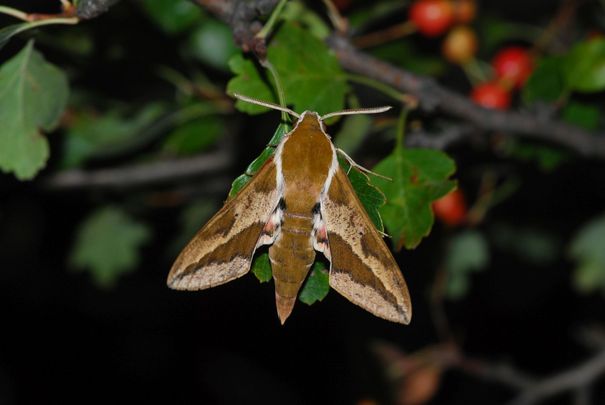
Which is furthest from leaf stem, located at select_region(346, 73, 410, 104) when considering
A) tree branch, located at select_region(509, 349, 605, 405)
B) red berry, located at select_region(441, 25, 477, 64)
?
tree branch, located at select_region(509, 349, 605, 405)

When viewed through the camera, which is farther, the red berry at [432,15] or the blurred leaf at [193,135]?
the red berry at [432,15]

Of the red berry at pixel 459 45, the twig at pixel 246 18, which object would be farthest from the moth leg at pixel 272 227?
the red berry at pixel 459 45

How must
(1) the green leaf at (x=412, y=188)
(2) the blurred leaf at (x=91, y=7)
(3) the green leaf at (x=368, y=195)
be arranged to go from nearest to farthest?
(2) the blurred leaf at (x=91, y=7) → (3) the green leaf at (x=368, y=195) → (1) the green leaf at (x=412, y=188)

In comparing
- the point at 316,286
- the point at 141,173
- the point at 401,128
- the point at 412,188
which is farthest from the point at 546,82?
the point at 141,173

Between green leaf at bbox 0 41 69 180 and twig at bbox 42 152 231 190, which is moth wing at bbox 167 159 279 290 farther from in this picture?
twig at bbox 42 152 231 190

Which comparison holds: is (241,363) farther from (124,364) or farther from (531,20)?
(531,20)

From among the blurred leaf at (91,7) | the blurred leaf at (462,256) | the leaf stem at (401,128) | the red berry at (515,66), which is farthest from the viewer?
the blurred leaf at (462,256)

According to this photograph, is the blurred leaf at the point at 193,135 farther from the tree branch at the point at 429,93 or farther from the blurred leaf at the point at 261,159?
the blurred leaf at the point at 261,159
